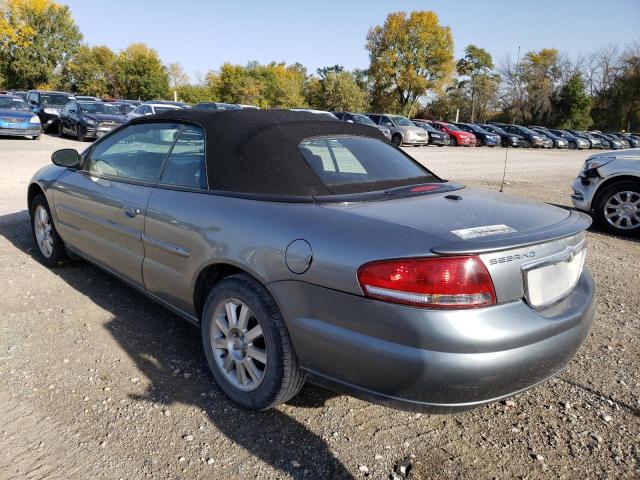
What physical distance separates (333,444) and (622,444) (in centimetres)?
145

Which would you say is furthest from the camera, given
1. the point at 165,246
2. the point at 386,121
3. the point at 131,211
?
the point at 386,121

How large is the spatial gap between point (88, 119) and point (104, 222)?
618 inches

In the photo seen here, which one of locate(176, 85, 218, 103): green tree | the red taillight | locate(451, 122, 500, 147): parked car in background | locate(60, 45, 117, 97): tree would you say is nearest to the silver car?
the red taillight

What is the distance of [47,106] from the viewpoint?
71.3ft

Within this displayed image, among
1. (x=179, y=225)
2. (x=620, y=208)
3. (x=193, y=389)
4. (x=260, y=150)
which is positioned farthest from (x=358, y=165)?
(x=620, y=208)

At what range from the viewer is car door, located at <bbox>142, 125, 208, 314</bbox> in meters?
2.94

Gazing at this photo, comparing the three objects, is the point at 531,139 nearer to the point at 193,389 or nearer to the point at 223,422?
the point at 193,389

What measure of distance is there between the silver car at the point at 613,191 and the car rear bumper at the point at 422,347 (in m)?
5.82

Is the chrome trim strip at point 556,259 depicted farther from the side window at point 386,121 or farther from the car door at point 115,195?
the side window at point 386,121

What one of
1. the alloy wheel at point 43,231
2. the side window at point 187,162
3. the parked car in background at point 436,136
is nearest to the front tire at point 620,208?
the side window at point 187,162

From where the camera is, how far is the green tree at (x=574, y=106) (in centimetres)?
5747

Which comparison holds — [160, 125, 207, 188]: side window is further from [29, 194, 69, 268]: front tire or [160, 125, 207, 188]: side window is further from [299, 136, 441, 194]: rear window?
[29, 194, 69, 268]: front tire

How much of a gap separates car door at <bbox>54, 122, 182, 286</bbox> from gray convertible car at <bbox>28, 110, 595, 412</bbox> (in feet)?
0.08

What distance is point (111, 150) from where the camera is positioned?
4078 mm
